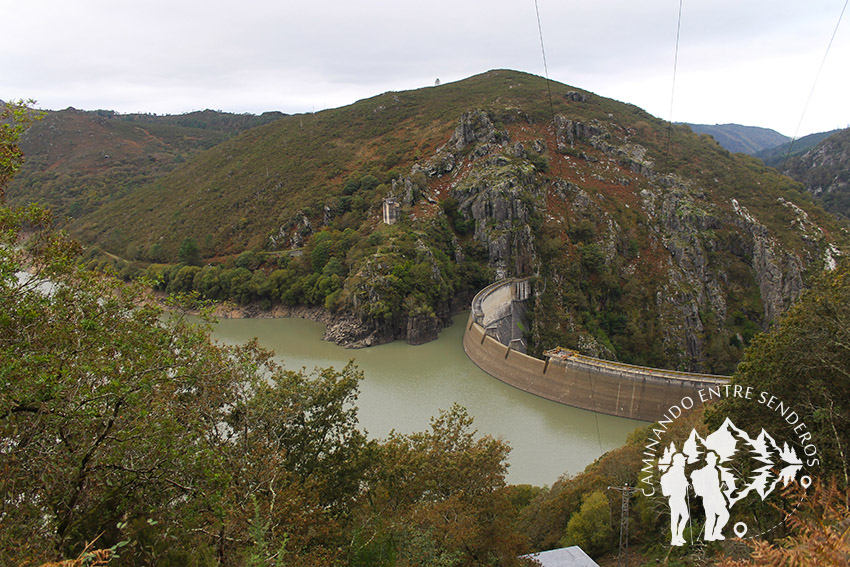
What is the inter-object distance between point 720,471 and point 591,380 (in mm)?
12784

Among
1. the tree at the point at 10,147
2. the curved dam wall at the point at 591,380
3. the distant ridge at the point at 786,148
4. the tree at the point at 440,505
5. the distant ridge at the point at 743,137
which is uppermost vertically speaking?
the distant ridge at the point at 743,137

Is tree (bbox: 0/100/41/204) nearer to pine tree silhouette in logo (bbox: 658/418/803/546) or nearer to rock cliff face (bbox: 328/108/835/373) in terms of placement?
pine tree silhouette in logo (bbox: 658/418/803/546)

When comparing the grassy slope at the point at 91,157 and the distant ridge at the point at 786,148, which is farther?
the distant ridge at the point at 786,148

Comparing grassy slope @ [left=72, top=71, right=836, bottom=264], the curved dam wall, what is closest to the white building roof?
the curved dam wall

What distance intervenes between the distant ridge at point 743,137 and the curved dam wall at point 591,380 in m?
157

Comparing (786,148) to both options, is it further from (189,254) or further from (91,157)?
(91,157)

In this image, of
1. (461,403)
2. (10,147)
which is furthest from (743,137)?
(10,147)

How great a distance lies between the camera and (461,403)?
20.7 meters

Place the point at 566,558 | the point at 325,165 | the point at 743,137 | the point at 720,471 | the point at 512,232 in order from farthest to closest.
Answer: the point at 743,137, the point at 325,165, the point at 512,232, the point at 566,558, the point at 720,471

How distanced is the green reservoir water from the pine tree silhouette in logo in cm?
643

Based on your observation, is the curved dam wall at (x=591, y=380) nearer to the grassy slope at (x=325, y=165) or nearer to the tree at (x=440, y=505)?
the tree at (x=440, y=505)

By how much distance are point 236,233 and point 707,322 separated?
122 feet

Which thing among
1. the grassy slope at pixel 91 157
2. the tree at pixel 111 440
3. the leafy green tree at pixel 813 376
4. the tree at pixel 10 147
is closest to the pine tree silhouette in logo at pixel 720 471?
the leafy green tree at pixel 813 376

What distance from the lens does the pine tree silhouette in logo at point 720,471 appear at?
7.59 meters
